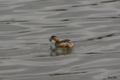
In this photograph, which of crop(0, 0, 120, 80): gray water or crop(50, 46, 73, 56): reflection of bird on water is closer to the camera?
crop(0, 0, 120, 80): gray water

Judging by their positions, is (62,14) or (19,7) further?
(19,7)

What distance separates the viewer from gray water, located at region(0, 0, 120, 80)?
1068 cm

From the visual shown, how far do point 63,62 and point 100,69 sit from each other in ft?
4.41

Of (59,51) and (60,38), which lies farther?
(60,38)

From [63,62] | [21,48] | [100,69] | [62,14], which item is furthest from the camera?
[62,14]

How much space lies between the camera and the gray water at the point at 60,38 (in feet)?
35.0

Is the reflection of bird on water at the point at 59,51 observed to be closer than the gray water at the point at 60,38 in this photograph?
No

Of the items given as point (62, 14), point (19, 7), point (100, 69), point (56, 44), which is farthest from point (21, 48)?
point (19, 7)

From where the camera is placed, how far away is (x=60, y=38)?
15.2m

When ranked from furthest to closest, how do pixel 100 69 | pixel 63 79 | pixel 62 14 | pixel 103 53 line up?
pixel 62 14
pixel 103 53
pixel 100 69
pixel 63 79

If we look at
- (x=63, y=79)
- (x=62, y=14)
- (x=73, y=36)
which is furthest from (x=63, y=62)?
(x=62, y=14)

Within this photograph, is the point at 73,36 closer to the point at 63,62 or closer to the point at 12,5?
the point at 63,62

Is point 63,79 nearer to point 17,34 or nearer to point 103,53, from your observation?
point 103,53

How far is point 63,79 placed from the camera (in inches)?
392
